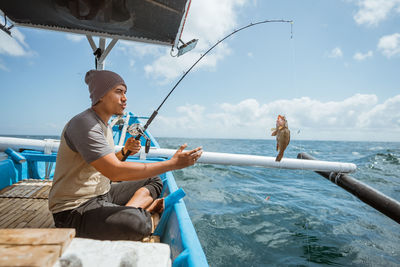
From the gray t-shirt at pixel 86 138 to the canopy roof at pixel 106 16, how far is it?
9.36 feet

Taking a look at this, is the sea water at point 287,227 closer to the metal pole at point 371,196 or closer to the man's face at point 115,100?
the metal pole at point 371,196

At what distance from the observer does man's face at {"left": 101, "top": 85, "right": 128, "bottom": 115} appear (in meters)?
1.91

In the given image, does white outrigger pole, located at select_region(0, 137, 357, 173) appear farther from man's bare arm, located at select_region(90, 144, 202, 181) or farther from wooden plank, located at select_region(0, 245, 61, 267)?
wooden plank, located at select_region(0, 245, 61, 267)

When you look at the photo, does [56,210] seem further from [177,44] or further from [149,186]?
[177,44]

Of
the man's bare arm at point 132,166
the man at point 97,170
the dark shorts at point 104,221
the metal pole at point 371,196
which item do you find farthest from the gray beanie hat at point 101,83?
the metal pole at point 371,196

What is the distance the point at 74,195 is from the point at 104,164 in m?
0.53

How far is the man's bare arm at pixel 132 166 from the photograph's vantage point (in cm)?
159

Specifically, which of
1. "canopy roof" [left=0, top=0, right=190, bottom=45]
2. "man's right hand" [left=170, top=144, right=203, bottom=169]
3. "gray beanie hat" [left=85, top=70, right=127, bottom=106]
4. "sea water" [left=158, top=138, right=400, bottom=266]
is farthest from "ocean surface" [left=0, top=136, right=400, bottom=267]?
"canopy roof" [left=0, top=0, right=190, bottom=45]

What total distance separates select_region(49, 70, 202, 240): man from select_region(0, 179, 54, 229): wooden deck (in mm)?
944

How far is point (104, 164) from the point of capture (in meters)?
1.58

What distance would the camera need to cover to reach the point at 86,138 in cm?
160

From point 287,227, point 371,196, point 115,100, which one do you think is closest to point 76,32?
point 115,100

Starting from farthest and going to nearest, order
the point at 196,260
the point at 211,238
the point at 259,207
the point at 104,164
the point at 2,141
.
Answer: the point at 259,207
the point at 2,141
the point at 211,238
the point at 104,164
the point at 196,260

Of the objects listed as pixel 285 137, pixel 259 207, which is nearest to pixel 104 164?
pixel 285 137
